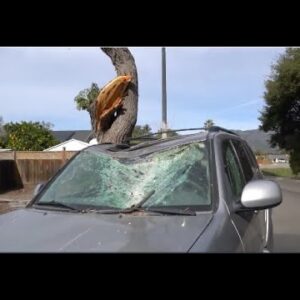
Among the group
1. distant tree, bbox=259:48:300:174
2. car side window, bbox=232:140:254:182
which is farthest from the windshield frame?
distant tree, bbox=259:48:300:174

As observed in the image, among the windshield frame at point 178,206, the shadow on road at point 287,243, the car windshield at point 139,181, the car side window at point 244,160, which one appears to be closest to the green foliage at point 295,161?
the shadow on road at point 287,243

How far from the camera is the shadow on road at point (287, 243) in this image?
8.15 m

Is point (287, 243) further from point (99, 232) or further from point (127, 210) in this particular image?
point (99, 232)

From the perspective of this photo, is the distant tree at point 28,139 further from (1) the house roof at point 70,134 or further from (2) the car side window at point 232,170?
(2) the car side window at point 232,170

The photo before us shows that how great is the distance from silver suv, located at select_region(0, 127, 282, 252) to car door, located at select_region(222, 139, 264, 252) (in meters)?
0.01

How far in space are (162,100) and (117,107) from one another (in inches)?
157

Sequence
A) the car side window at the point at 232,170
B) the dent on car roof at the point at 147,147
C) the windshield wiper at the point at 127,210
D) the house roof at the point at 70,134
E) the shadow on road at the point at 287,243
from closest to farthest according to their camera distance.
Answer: the windshield wiper at the point at 127,210 → the car side window at the point at 232,170 → the dent on car roof at the point at 147,147 → the shadow on road at the point at 287,243 → the house roof at the point at 70,134

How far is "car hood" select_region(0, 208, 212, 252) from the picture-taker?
2695 millimetres

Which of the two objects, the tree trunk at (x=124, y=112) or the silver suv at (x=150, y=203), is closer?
the silver suv at (x=150, y=203)

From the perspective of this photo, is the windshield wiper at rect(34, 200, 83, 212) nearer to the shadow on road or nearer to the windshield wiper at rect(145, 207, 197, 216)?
the windshield wiper at rect(145, 207, 197, 216)

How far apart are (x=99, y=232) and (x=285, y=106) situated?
3542 centimetres

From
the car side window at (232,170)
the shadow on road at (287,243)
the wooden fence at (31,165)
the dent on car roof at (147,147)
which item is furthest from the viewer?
the wooden fence at (31,165)
